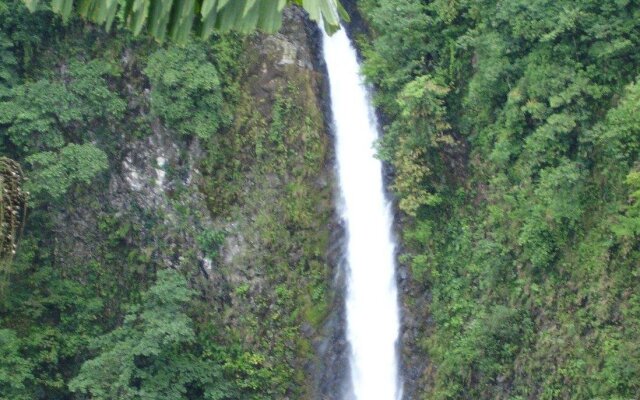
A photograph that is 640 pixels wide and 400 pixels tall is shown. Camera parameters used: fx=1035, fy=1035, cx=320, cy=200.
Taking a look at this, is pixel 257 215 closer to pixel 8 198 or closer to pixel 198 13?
pixel 8 198

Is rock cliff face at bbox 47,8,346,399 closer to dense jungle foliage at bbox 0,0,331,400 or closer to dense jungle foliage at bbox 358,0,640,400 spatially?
dense jungle foliage at bbox 0,0,331,400

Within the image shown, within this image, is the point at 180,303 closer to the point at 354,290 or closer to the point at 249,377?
the point at 249,377

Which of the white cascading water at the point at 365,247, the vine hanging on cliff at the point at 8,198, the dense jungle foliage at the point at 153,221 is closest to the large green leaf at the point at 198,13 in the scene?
the vine hanging on cliff at the point at 8,198

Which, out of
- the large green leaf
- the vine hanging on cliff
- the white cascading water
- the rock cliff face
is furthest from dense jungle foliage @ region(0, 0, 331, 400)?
the large green leaf

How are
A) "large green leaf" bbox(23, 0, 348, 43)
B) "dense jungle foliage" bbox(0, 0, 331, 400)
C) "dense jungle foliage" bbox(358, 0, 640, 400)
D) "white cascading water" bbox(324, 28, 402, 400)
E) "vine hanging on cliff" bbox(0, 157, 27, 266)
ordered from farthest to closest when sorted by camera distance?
"white cascading water" bbox(324, 28, 402, 400) < "dense jungle foliage" bbox(0, 0, 331, 400) < "dense jungle foliage" bbox(358, 0, 640, 400) < "vine hanging on cliff" bbox(0, 157, 27, 266) < "large green leaf" bbox(23, 0, 348, 43)

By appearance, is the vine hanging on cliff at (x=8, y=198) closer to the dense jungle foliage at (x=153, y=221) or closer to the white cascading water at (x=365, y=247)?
the dense jungle foliage at (x=153, y=221)

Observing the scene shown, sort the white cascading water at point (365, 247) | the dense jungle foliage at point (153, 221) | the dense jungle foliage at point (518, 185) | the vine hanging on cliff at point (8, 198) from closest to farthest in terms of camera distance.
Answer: the vine hanging on cliff at point (8, 198) → the dense jungle foliage at point (518, 185) → the dense jungle foliage at point (153, 221) → the white cascading water at point (365, 247)
